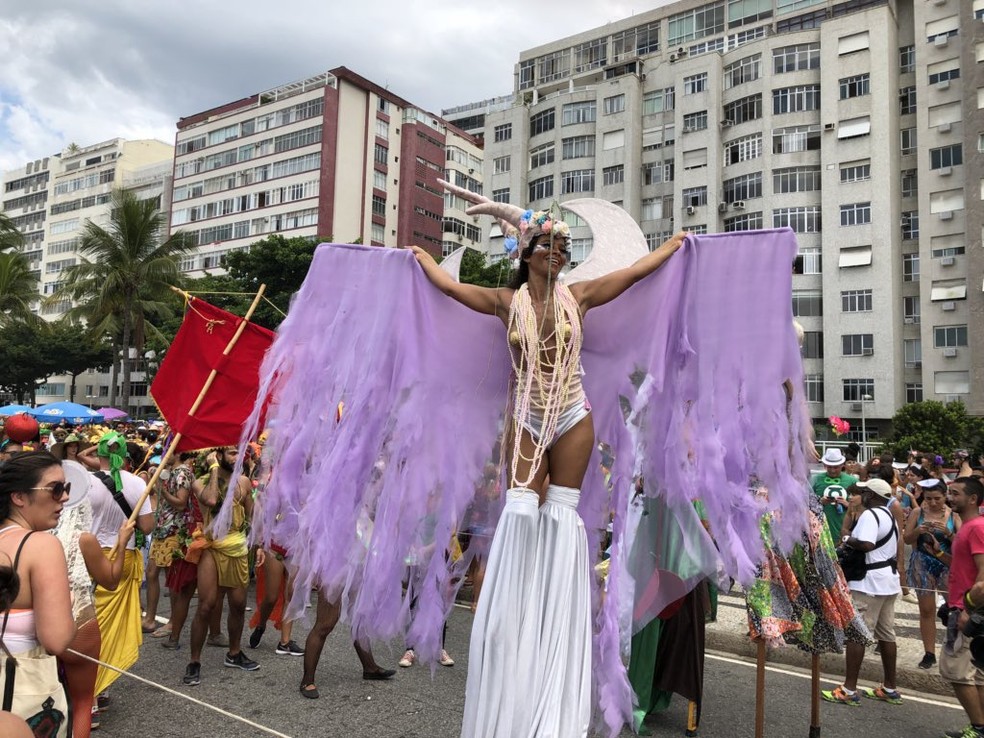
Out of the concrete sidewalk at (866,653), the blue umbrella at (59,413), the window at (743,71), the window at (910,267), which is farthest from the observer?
the window at (743,71)

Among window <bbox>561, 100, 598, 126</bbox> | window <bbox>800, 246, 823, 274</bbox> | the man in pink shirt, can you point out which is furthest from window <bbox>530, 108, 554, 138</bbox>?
the man in pink shirt

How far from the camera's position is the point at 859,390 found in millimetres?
35594

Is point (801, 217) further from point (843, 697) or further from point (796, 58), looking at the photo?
point (843, 697)

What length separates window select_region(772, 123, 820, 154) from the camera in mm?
37188

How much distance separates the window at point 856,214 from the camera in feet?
118

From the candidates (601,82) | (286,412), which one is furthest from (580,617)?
(601,82)

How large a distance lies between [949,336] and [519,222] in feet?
122

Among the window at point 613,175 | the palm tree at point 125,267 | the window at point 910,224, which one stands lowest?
the palm tree at point 125,267

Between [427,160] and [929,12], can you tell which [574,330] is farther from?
[427,160]

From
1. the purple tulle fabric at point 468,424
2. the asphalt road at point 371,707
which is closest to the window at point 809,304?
the asphalt road at point 371,707

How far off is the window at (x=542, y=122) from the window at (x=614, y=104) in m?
3.45

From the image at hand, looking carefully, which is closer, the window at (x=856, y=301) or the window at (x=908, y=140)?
the window at (x=856, y=301)

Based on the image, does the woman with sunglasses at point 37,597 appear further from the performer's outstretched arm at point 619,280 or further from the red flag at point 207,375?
the red flag at point 207,375

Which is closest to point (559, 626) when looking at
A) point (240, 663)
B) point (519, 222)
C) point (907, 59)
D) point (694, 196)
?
point (519, 222)
